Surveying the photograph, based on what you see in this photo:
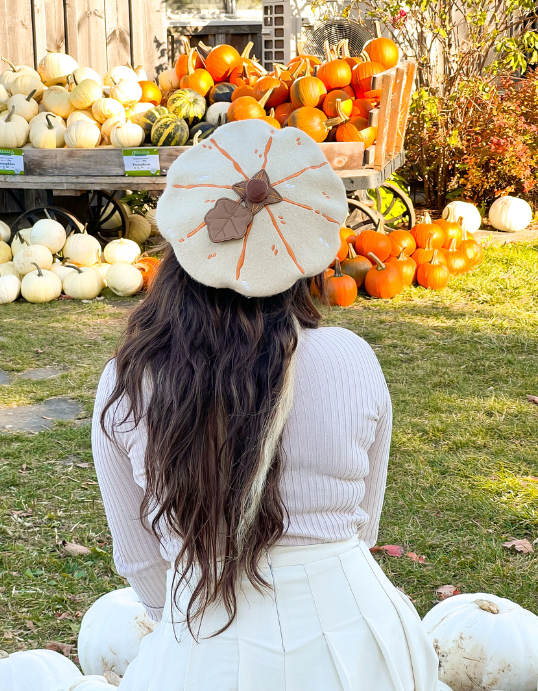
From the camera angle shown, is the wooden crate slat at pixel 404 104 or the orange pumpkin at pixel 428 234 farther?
the wooden crate slat at pixel 404 104

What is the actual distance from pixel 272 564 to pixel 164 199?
66cm

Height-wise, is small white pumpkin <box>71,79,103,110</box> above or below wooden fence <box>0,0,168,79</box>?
below

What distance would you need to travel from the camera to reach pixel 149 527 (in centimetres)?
146

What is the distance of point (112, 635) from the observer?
2.05 metres

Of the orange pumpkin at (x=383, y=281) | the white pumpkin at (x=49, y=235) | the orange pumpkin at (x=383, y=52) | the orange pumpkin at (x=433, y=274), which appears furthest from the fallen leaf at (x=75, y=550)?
the orange pumpkin at (x=383, y=52)

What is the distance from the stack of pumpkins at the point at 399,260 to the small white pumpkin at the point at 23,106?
116 inches

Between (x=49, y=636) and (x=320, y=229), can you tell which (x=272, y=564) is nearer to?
(x=320, y=229)

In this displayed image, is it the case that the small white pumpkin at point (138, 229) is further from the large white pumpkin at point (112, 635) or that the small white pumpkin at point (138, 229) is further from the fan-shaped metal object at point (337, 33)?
the large white pumpkin at point (112, 635)

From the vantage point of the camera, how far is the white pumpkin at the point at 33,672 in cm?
186

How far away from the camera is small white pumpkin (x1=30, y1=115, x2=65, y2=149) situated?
6.38 meters

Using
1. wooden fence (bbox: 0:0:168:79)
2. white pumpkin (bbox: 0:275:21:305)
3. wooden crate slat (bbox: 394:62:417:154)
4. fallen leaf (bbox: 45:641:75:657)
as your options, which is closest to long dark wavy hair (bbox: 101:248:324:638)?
fallen leaf (bbox: 45:641:75:657)

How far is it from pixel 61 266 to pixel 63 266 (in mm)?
20

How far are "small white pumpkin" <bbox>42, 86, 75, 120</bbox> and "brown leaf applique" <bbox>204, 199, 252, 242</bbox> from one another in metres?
6.04

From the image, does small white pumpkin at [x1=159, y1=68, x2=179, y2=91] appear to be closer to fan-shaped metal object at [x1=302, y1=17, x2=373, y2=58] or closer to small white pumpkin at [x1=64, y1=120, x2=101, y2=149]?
small white pumpkin at [x1=64, y1=120, x2=101, y2=149]
